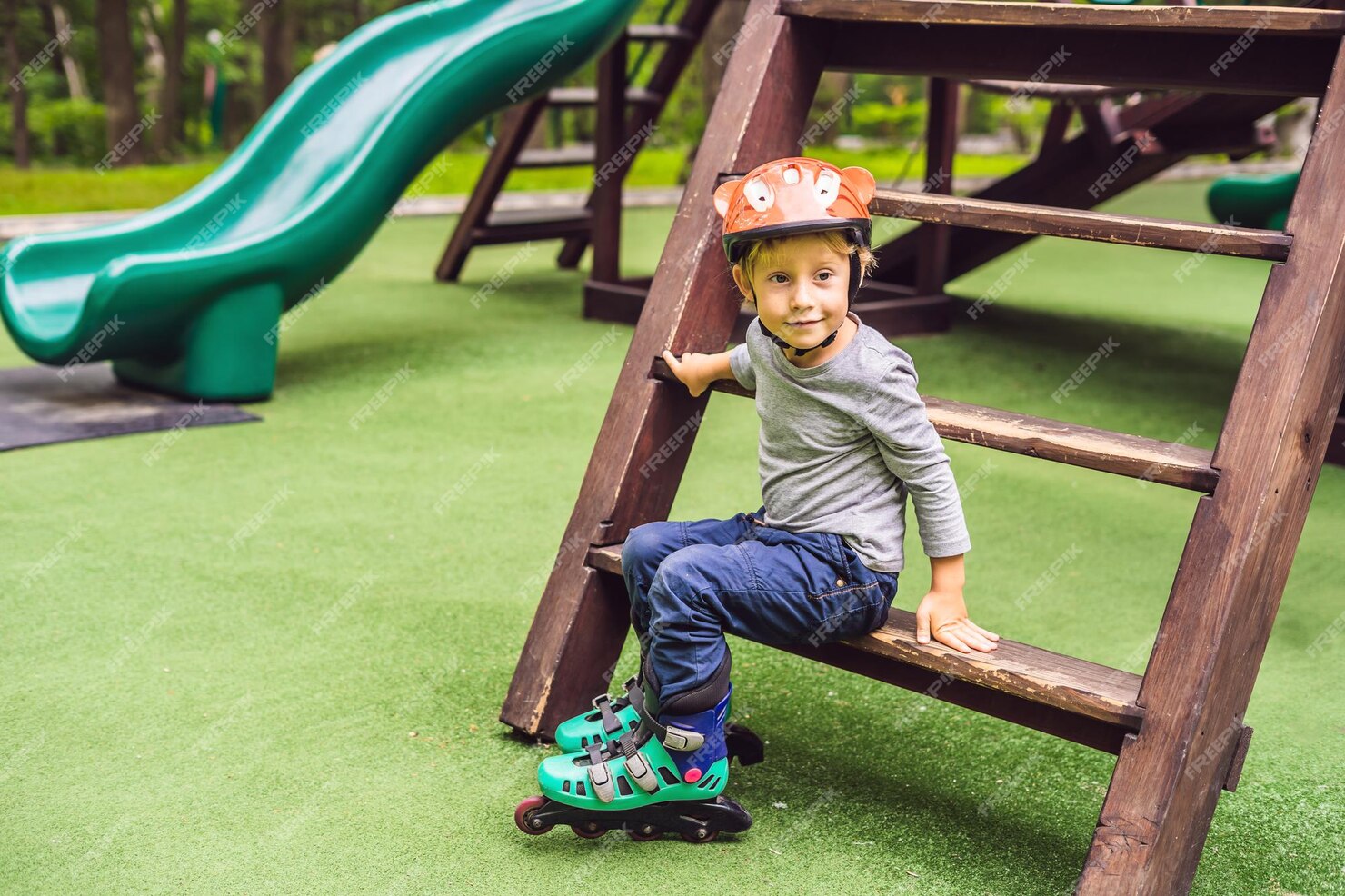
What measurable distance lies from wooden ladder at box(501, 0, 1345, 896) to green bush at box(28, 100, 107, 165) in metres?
23.0

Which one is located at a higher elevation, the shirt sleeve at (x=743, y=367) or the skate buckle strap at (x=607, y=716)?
the shirt sleeve at (x=743, y=367)

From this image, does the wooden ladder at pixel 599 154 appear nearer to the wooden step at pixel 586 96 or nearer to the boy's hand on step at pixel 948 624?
the wooden step at pixel 586 96

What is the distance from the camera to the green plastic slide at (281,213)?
530 cm

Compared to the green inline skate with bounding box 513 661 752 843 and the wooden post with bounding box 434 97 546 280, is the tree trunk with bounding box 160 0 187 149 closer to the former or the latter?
the wooden post with bounding box 434 97 546 280

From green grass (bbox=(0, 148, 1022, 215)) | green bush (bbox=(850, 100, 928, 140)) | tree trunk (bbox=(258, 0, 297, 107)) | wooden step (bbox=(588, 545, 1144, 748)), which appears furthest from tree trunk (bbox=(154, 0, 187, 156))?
wooden step (bbox=(588, 545, 1144, 748))

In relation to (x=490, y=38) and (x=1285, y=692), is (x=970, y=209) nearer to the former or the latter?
(x=1285, y=692)

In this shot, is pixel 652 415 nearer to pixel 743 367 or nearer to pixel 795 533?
pixel 743 367

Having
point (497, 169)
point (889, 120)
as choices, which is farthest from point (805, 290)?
point (889, 120)

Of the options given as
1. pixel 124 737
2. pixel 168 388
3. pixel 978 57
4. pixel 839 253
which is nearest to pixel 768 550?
pixel 839 253

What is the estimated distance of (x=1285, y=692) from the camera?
313 cm

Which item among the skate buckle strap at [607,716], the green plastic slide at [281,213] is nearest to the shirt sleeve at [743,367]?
the skate buckle strap at [607,716]

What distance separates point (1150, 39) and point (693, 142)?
503 inches

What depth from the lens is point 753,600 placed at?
231cm

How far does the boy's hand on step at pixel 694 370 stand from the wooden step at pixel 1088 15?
0.76 meters
